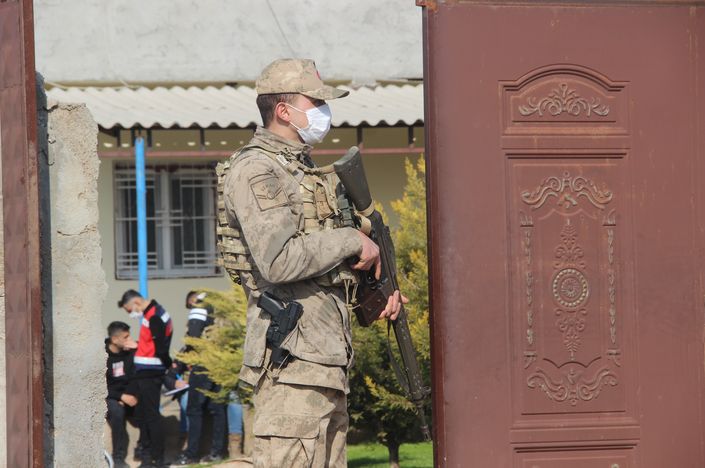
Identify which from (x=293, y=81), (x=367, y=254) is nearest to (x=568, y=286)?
(x=367, y=254)

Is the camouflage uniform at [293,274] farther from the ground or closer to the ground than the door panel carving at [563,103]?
closer to the ground

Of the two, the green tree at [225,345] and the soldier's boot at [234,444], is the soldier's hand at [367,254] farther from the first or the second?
the soldier's boot at [234,444]

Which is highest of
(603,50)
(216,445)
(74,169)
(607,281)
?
(603,50)

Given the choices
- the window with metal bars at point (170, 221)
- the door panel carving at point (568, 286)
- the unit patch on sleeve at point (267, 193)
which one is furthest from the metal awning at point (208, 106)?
the unit patch on sleeve at point (267, 193)

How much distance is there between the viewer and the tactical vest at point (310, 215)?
393 centimetres

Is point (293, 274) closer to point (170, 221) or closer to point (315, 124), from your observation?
point (315, 124)

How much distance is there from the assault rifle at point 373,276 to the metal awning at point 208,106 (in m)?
6.75

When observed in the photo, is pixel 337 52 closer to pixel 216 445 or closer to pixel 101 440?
pixel 216 445

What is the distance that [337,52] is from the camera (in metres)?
13.0

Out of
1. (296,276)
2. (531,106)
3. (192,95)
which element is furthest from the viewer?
(192,95)

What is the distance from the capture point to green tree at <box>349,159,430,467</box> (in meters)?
7.07

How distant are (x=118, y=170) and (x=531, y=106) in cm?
954

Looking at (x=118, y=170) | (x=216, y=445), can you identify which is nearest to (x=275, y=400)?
(x=216, y=445)

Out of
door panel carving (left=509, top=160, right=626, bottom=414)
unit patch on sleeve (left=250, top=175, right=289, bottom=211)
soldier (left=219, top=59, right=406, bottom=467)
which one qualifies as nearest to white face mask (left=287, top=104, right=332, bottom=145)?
soldier (left=219, top=59, right=406, bottom=467)
